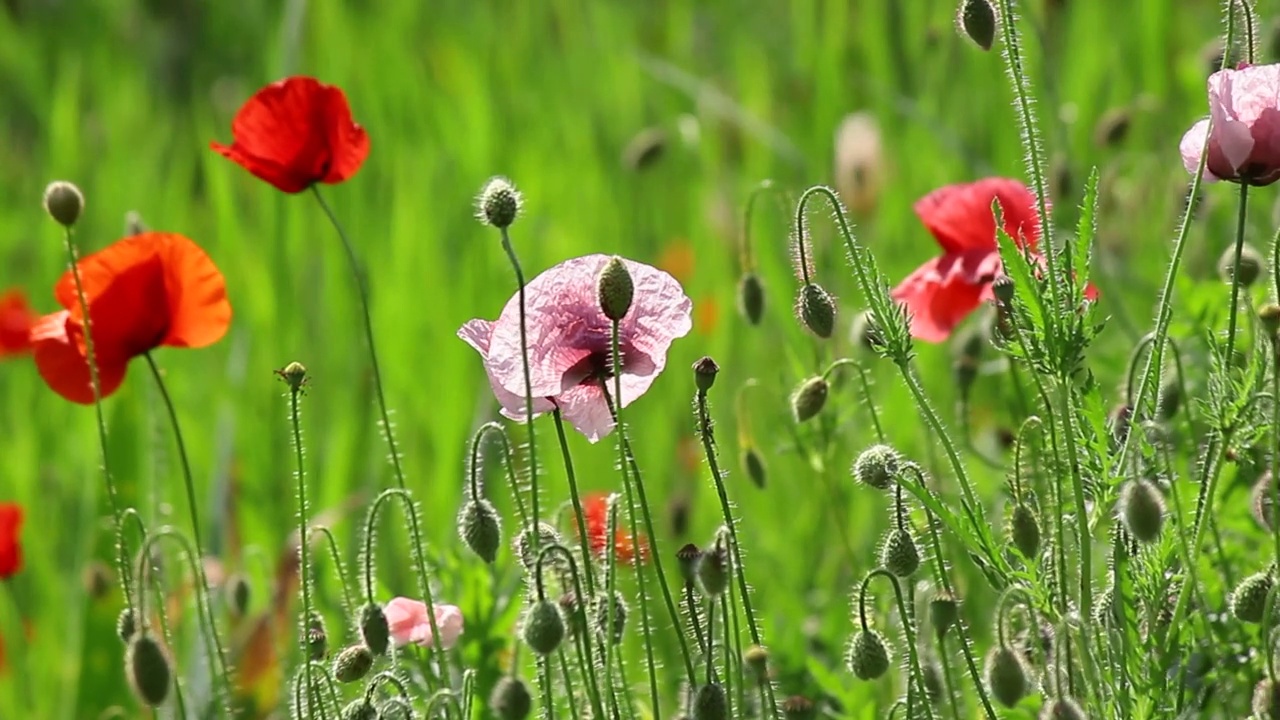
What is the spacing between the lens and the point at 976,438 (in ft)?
9.36

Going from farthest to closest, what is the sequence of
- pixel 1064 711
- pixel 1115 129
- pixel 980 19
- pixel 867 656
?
pixel 1115 129
pixel 980 19
pixel 867 656
pixel 1064 711

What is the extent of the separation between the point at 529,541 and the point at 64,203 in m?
0.55

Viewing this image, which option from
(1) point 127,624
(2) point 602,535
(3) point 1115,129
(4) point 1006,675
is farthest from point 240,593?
(3) point 1115,129

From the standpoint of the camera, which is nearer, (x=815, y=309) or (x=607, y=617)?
(x=607, y=617)

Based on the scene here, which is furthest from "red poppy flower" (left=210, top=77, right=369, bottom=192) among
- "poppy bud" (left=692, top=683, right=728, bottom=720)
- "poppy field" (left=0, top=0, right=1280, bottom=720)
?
"poppy bud" (left=692, top=683, right=728, bottom=720)

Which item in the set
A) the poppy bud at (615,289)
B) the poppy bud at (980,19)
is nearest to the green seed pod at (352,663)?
the poppy bud at (615,289)

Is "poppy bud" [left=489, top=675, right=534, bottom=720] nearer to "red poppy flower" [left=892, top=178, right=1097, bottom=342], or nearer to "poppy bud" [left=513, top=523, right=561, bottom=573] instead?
"poppy bud" [left=513, top=523, right=561, bottom=573]

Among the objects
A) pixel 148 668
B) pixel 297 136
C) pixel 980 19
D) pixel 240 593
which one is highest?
pixel 297 136

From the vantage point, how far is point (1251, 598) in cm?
130

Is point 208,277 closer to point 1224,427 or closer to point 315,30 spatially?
point 1224,427

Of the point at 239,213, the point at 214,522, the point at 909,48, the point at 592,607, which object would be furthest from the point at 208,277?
the point at 909,48

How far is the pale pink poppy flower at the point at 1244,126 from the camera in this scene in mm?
1323

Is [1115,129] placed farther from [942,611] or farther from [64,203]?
[64,203]

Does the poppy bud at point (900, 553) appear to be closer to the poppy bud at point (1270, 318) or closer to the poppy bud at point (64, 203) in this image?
the poppy bud at point (1270, 318)
